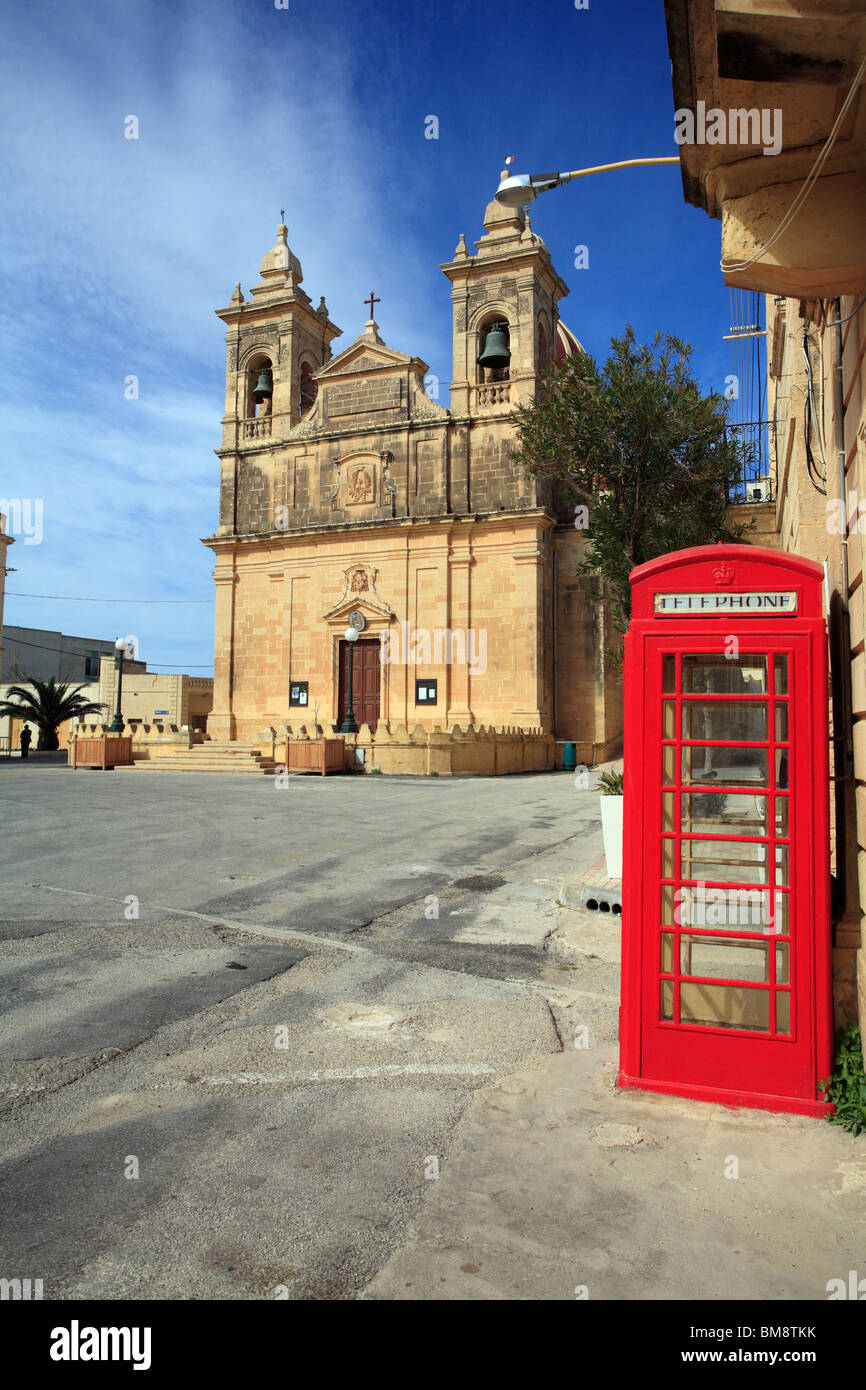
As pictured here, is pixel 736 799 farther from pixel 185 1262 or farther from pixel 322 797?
pixel 322 797

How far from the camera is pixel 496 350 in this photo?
95.5 feet

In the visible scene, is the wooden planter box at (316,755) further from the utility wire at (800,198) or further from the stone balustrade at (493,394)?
the utility wire at (800,198)

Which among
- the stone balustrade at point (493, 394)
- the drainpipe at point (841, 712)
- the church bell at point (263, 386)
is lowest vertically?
the drainpipe at point (841, 712)

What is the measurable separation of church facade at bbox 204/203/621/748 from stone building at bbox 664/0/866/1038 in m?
24.2

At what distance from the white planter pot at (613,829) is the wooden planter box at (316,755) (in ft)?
53.3

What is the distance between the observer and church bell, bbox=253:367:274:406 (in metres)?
34.8

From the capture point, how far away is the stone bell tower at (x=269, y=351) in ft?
112

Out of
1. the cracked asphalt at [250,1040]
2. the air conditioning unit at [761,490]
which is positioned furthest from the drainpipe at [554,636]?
the cracked asphalt at [250,1040]

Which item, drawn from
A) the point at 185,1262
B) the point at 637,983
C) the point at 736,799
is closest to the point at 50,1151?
the point at 185,1262

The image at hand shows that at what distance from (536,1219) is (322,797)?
45.7 feet

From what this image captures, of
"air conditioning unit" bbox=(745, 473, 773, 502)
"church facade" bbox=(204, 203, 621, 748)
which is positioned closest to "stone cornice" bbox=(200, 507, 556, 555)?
"church facade" bbox=(204, 203, 621, 748)

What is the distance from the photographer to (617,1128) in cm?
348

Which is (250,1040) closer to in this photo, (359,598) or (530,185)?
(530,185)

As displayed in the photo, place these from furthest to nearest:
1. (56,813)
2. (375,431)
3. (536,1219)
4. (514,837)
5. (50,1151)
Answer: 1. (375,431)
2. (56,813)
3. (514,837)
4. (50,1151)
5. (536,1219)
